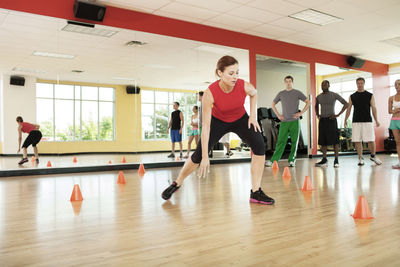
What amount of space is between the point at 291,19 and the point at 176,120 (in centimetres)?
321

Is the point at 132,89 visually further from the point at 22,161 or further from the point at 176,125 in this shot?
the point at 22,161

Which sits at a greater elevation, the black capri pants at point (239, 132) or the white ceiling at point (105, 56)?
the white ceiling at point (105, 56)

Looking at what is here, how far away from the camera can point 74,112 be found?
7.25m

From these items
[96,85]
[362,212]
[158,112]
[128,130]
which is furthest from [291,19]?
[362,212]

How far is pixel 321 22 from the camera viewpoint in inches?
275

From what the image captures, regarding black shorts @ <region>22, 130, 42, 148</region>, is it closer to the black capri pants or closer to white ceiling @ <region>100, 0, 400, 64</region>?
white ceiling @ <region>100, 0, 400, 64</region>

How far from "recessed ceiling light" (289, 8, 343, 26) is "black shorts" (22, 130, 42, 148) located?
5251mm

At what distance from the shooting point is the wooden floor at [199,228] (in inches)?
62.8

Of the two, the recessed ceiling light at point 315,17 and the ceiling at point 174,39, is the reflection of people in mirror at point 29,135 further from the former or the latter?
the recessed ceiling light at point 315,17

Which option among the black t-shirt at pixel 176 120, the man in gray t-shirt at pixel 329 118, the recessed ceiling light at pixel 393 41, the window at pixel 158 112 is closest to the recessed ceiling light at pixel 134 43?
the window at pixel 158 112

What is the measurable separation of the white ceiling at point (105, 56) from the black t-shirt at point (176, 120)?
623 mm

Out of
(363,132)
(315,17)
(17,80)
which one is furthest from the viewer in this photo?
(315,17)

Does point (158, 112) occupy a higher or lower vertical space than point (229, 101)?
higher

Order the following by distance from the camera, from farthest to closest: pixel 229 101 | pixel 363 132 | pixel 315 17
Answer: pixel 315 17, pixel 363 132, pixel 229 101
